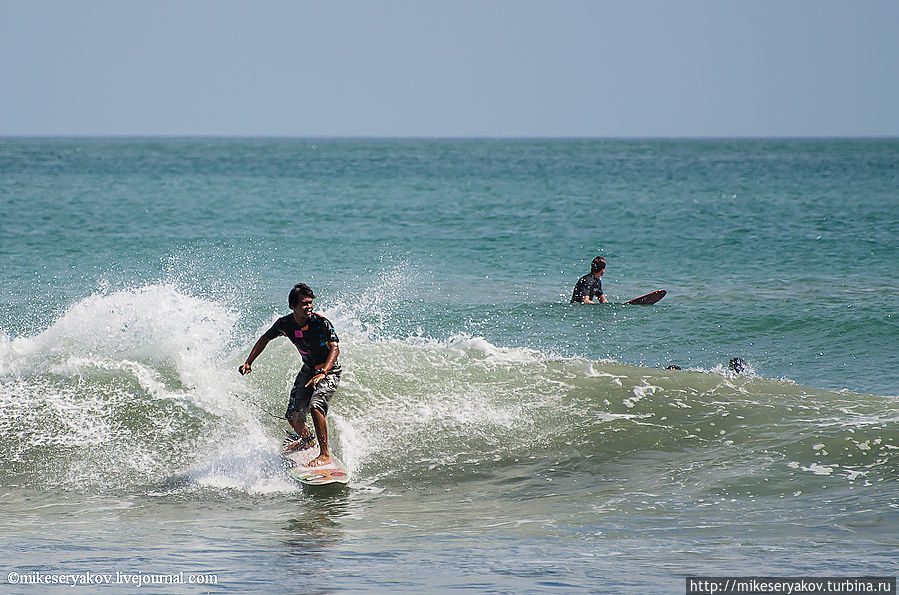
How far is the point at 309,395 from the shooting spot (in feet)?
29.8

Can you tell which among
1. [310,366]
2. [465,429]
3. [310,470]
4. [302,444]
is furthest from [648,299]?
[310,470]

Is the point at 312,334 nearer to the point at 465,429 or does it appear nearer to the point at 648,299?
the point at 465,429

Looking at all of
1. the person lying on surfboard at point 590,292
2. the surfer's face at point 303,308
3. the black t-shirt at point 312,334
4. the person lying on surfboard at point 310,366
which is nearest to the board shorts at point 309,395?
the person lying on surfboard at point 310,366

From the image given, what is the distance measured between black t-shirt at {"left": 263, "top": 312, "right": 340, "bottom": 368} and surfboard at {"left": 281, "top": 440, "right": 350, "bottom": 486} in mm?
860

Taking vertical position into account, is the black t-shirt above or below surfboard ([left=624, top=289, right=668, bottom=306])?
below

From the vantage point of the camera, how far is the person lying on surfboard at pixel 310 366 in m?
8.93

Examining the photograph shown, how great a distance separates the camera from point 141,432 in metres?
10.2

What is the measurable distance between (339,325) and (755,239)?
61.0 feet

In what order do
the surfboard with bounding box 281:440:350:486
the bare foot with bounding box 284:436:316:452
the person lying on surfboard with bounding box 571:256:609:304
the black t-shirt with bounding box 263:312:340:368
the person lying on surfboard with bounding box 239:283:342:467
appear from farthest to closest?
the person lying on surfboard with bounding box 571:256:609:304, the bare foot with bounding box 284:436:316:452, the black t-shirt with bounding box 263:312:340:368, the person lying on surfboard with bounding box 239:283:342:467, the surfboard with bounding box 281:440:350:486

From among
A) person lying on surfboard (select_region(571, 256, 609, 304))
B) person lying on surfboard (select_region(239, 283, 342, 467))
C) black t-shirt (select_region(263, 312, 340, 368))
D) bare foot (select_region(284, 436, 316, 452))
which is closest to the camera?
person lying on surfboard (select_region(239, 283, 342, 467))

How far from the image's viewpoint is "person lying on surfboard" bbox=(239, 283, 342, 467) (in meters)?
8.93

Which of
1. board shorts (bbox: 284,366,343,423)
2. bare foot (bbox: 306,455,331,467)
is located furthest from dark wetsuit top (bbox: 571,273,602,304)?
bare foot (bbox: 306,455,331,467)

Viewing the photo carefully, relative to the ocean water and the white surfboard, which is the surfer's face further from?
the ocean water

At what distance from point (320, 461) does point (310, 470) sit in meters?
0.16
